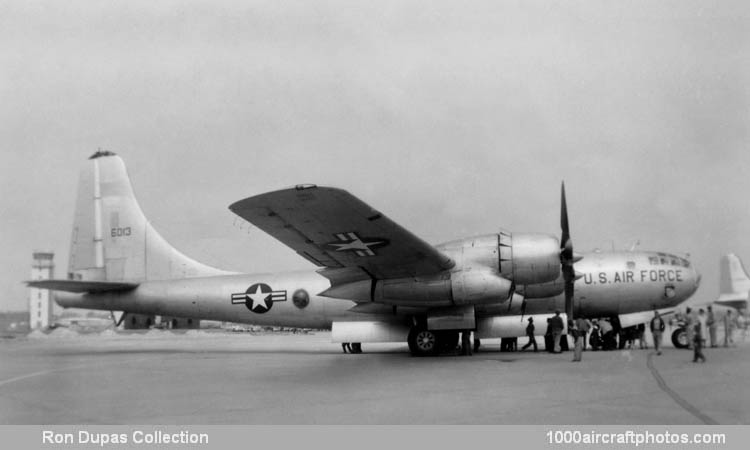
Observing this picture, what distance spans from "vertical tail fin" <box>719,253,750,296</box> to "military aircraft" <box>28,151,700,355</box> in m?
17.7

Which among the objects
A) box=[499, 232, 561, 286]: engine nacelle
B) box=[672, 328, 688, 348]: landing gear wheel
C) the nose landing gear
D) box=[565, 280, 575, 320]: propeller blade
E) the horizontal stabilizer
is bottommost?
the nose landing gear

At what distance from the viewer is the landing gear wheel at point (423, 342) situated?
16.5 m

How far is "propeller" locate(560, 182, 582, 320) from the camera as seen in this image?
17.2 meters

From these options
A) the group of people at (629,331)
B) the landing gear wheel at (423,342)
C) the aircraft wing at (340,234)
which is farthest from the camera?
the landing gear wheel at (423,342)

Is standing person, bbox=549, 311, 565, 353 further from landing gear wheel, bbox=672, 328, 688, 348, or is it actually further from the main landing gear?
landing gear wheel, bbox=672, 328, 688, 348

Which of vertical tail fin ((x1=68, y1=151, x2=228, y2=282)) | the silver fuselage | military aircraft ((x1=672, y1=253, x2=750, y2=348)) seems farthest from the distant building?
military aircraft ((x1=672, y1=253, x2=750, y2=348))

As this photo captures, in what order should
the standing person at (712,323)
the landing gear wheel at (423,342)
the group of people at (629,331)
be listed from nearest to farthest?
1. the group of people at (629,331)
2. the landing gear wheel at (423,342)
3. the standing person at (712,323)

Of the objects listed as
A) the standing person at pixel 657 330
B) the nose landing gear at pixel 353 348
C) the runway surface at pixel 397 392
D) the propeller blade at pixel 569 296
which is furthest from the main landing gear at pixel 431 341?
the standing person at pixel 657 330

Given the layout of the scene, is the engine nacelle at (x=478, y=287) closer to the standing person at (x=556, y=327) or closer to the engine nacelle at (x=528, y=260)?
the engine nacelle at (x=528, y=260)

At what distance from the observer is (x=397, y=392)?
9547mm

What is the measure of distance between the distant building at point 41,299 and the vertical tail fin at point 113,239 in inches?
2061

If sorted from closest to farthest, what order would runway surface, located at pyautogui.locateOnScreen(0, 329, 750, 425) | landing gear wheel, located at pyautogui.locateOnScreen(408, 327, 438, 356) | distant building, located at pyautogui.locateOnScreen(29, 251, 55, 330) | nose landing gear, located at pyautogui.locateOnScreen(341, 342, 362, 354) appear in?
1. runway surface, located at pyautogui.locateOnScreen(0, 329, 750, 425)
2. landing gear wheel, located at pyautogui.locateOnScreen(408, 327, 438, 356)
3. nose landing gear, located at pyautogui.locateOnScreen(341, 342, 362, 354)
4. distant building, located at pyautogui.locateOnScreen(29, 251, 55, 330)
